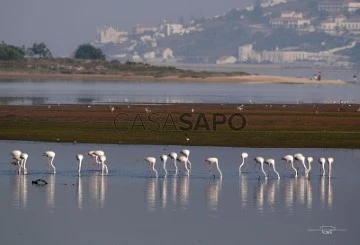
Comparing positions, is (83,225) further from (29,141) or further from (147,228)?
(29,141)

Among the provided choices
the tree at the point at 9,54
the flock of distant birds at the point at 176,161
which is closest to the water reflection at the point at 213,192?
the flock of distant birds at the point at 176,161

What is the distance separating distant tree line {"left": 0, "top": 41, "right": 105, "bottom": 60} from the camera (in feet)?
398

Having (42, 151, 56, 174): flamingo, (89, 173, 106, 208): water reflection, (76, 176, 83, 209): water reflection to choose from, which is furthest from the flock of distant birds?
(76, 176, 83, 209): water reflection

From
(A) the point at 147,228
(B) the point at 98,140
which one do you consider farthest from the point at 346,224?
(B) the point at 98,140

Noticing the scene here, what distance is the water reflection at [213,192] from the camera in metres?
22.0

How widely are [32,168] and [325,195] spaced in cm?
718

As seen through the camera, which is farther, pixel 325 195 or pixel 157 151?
pixel 157 151

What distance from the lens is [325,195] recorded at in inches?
929

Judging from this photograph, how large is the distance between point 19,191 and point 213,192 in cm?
388

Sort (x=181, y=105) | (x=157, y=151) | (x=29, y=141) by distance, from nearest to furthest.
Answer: (x=157, y=151) < (x=29, y=141) < (x=181, y=105)

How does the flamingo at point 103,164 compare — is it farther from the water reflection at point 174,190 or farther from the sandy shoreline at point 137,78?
the sandy shoreline at point 137,78

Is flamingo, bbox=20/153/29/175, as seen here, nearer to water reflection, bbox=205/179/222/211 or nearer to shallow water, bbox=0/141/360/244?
shallow water, bbox=0/141/360/244

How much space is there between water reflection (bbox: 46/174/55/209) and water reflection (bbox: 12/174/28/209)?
43 cm

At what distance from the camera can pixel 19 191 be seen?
76.0 feet
